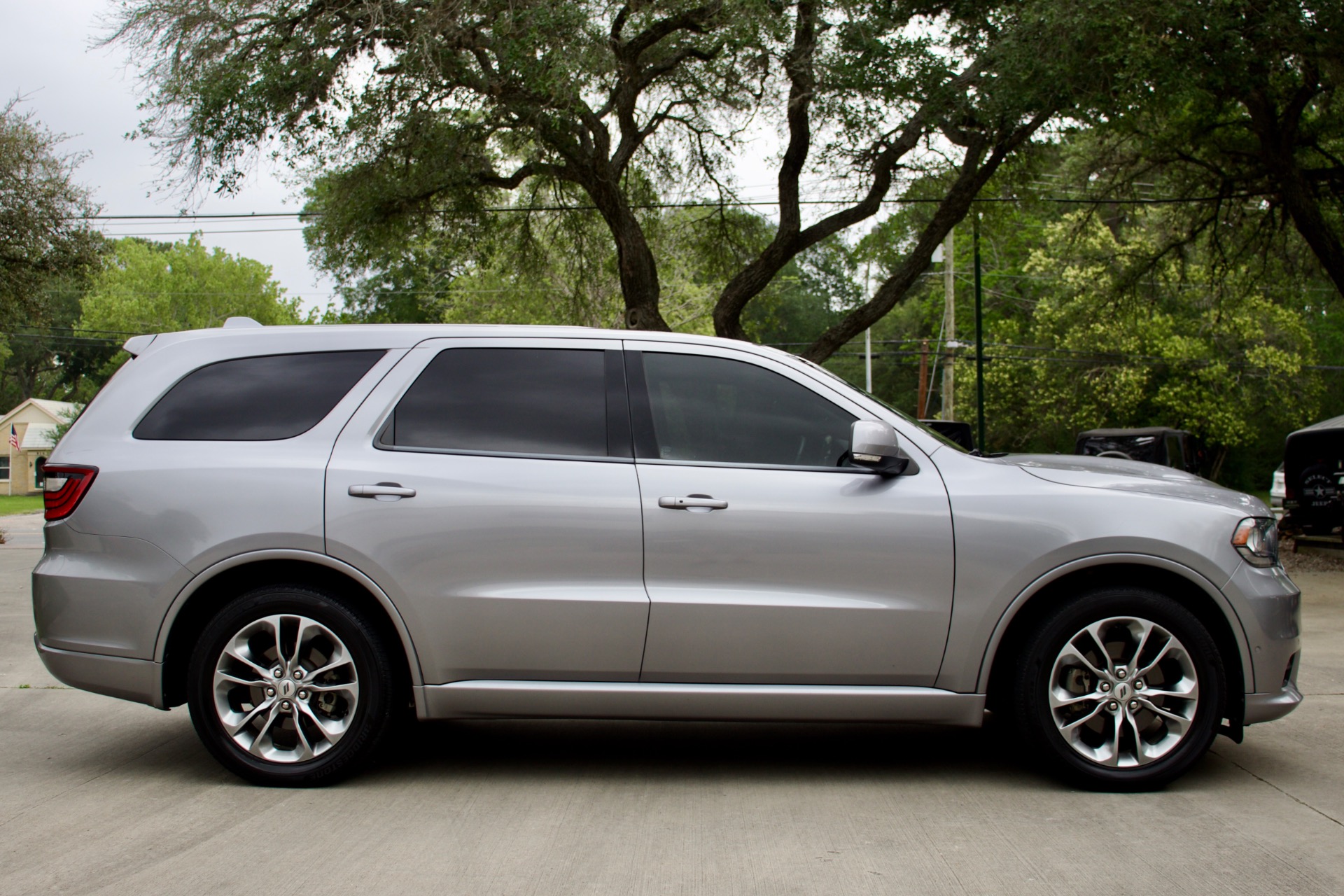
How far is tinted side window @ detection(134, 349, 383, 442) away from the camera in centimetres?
491

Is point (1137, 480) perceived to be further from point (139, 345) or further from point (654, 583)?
point (139, 345)

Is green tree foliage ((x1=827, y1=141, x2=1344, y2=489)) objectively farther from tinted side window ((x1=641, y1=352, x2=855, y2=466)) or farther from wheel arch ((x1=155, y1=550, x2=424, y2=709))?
wheel arch ((x1=155, y1=550, x2=424, y2=709))

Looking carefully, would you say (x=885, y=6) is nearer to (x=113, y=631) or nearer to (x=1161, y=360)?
(x=113, y=631)

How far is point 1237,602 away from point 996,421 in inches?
1757

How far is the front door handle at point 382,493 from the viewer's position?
15.4 ft

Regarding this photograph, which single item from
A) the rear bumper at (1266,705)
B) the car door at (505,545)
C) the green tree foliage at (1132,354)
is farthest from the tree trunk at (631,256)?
the green tree foliage at (1132,354)

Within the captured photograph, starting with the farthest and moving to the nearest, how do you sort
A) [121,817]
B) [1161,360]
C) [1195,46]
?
[1161,360], [1195,46], [121,817]

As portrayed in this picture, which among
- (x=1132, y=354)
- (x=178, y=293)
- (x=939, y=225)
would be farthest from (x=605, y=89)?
(x=178, y=293)

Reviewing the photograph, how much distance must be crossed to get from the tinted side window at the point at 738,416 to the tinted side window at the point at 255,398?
1269 millimetres

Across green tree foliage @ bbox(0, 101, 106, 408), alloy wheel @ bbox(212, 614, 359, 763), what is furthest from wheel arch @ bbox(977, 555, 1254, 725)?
green tree foliage @ bbox(0, 101, 106, 408)

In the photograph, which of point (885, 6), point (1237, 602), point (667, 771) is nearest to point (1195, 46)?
point (885, 6)

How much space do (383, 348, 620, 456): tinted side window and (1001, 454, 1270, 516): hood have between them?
5.83 ft

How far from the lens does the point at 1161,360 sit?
43.5m

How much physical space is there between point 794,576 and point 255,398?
238 centimetres
